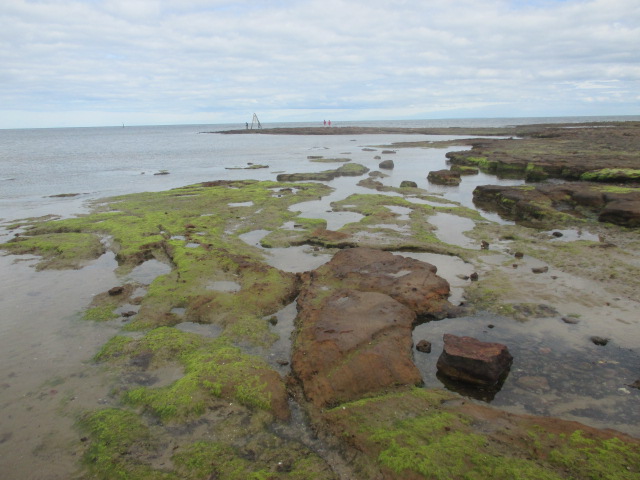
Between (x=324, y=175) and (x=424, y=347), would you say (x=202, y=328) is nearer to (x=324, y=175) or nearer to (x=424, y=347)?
(x=424, y=347)

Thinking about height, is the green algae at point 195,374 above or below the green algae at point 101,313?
above

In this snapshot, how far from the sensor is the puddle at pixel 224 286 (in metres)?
12.2

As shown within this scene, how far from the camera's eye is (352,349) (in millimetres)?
8375

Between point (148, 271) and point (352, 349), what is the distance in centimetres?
923

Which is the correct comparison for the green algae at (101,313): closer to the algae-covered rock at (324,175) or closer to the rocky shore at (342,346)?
the rocky shore at (342,346)

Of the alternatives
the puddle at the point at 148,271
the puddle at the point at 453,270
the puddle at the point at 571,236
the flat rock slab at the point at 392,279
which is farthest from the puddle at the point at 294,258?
the puddle at the point at 571,236

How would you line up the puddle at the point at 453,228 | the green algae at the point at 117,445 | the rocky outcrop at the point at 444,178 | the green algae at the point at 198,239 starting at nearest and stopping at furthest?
the green algae at the point at 117,445 < the green algae at the point at 198,239 < the puddle at the point at 453,228 < the rocky outcrop at the point at 444,178

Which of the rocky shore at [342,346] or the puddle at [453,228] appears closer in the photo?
the rocky shore at [342,346]

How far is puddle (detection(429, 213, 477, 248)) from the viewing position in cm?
1675

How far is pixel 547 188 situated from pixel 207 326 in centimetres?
2315

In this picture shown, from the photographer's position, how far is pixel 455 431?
625cm

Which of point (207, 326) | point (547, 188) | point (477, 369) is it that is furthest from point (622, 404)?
point (547, 188)

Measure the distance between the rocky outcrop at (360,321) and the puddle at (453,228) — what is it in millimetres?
4768

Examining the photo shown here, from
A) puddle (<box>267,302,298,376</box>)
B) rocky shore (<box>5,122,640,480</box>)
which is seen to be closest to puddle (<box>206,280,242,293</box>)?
rocky shore (<box>5,122,640,480</box>)
